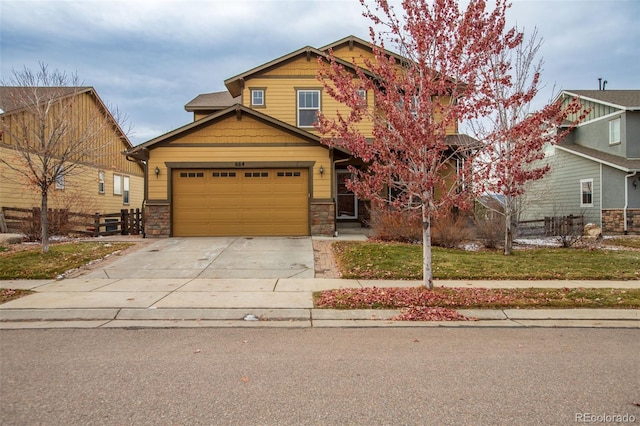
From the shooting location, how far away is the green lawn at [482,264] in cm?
962

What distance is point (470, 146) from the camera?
326 inches

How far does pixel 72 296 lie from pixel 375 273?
6.10 metres

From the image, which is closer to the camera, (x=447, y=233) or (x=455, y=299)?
(x=455, y=299)

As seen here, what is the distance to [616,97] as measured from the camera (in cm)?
2319

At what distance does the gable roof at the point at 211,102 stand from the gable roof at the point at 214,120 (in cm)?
551

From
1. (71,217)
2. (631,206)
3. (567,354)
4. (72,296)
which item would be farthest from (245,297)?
(631,206)

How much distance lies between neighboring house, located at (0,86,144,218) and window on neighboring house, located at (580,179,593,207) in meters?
22.7

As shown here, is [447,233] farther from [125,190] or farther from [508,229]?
[125,190]

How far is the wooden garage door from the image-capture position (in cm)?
1586

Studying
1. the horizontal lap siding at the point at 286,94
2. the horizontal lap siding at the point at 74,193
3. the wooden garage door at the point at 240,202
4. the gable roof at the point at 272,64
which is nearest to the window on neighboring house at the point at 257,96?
the horizontal lap siding at the point at 286,94

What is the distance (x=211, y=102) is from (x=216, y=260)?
1329 centimetres

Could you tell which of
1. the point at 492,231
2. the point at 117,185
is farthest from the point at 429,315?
the point at 117,185

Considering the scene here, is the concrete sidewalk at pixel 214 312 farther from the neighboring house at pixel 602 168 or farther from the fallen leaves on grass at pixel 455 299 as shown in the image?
the neighboring house at pixel 602 168

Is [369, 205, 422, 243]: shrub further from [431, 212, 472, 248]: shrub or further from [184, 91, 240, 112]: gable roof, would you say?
[184, 91, 240, 112]: gable roof
